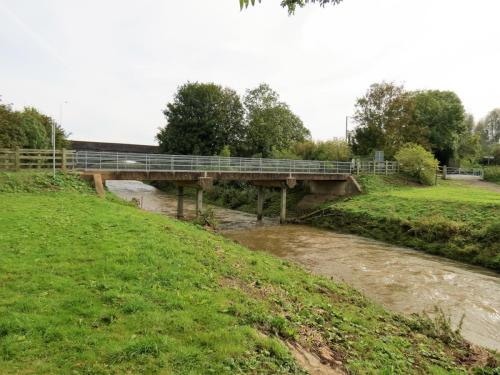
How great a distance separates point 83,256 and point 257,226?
20.5 metres

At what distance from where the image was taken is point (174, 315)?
242 inches

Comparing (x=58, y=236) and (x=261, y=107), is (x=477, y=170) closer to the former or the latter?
(x=261, y=107)

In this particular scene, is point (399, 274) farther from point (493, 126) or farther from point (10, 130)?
point (493, 126)

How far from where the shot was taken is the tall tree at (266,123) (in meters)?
50.4

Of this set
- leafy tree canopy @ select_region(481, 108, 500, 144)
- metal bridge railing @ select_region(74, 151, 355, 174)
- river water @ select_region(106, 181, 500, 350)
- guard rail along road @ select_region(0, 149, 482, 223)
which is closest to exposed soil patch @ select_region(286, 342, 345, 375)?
river water @ select_region(106, 181, 500, 350)

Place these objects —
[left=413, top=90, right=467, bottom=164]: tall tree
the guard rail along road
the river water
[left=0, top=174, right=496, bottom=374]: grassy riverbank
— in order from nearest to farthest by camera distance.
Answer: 1. [left=0, top=174, right=496, bottom=374]: grassy riverbank
2. the river water
3. the guard rail along road
4. [left=413, top=90, right=467, bottom=164]: tall tree

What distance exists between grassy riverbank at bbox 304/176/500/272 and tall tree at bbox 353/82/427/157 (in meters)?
14.2

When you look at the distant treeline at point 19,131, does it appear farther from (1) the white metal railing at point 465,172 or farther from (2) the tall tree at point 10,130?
(1) the white metal railing at point 465,172

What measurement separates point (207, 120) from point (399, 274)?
132 ft

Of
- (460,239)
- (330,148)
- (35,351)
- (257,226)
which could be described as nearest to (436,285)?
(460,239)

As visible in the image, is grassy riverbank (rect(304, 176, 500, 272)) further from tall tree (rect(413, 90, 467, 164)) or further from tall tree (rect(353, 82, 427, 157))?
tall tree (rect(413, 90, 467, 164))

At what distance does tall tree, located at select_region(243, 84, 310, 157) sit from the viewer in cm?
5044

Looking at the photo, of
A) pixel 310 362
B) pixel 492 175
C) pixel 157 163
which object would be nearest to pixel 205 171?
pixel 157 163

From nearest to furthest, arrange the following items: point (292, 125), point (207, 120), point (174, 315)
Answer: point (174, 315) < point (207, 120) < point (292, 125)
